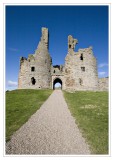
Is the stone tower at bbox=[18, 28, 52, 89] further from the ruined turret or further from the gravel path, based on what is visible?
the gravel path

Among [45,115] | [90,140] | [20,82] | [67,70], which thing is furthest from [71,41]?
[90,140]

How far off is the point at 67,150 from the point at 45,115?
5573 mm

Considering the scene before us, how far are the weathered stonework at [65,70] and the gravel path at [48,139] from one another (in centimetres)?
2710

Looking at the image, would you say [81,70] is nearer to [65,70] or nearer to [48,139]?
[65,70]

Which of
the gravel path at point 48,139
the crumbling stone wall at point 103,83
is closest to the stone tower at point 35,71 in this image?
the crumbling stone wall at point 103,83

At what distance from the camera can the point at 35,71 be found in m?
40.7

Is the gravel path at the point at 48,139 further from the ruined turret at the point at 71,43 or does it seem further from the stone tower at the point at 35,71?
the stone tower at the point at 35,71

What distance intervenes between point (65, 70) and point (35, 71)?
294 inches

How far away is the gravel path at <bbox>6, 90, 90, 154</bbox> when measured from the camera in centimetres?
670

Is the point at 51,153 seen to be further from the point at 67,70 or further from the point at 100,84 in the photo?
the point at 100,84

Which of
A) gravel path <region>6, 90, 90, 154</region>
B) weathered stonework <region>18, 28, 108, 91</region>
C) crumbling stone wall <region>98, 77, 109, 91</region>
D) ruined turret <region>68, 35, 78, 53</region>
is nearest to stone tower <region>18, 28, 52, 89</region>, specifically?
weathered stonework <region>18, 28, 108, 91</region>

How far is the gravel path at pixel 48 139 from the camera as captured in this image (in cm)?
670

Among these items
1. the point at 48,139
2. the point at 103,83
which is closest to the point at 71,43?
the point at 103,83

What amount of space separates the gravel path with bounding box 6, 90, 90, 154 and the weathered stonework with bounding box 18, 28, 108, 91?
27.1m
